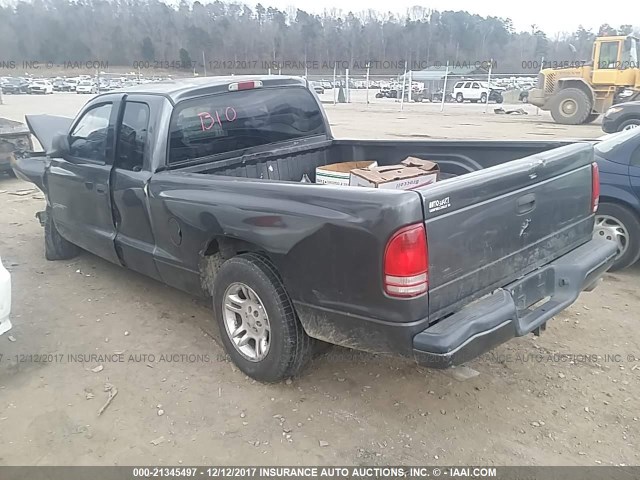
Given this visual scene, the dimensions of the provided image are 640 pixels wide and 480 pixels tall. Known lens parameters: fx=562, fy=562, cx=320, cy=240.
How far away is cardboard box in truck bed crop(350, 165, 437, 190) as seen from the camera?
3.82m

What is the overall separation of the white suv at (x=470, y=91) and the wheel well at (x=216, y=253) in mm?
37925

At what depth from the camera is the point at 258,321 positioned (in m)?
3.49

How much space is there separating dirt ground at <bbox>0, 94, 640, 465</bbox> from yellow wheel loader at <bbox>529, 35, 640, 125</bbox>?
17.5m

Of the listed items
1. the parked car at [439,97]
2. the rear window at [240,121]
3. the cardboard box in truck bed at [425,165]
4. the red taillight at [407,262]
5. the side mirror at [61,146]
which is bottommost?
the red taillight at [407,262]

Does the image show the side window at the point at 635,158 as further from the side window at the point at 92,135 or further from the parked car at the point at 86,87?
the parked car at the point at 86,87

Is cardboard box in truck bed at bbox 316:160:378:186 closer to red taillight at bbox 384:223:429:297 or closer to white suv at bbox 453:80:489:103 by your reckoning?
red taillight at bbox 384:223:429:297

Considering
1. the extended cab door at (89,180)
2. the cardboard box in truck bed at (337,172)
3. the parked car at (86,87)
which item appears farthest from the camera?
the parked car at (86,87)

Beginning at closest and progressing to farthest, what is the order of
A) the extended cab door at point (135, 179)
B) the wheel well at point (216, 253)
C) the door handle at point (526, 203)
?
1. the door handle at point (526, 203)
2. the wheel well at point (216, 253)
3. the extended cab door at point (135, 179)

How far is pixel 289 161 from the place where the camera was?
4.73 m

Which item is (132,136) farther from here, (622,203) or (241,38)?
(241,38)

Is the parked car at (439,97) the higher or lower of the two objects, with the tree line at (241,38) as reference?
lower

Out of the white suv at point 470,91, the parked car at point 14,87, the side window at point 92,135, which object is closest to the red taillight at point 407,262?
the side window at point 92,135

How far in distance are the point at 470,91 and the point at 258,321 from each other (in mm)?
39170

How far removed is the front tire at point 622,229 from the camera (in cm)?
516
